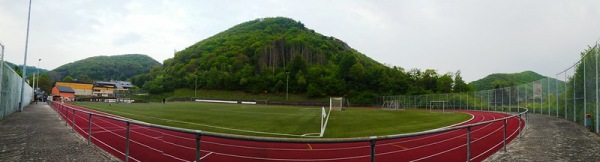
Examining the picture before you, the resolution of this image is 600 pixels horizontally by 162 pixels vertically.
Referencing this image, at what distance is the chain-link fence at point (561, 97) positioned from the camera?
13.4 metres

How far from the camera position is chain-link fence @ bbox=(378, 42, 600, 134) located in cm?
1341

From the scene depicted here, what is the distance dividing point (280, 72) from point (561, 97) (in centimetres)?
9697

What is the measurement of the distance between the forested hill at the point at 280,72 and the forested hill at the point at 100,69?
89.8 ft

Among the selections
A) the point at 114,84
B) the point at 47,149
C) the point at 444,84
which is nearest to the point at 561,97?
the point at 47,149

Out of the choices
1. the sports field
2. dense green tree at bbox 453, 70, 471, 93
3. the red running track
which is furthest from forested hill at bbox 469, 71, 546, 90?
the red running track

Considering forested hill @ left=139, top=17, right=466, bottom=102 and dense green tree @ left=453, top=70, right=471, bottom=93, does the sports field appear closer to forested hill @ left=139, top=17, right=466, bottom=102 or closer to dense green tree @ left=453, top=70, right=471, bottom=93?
forested hill @ left=139, top=17, right=466, bottom=102

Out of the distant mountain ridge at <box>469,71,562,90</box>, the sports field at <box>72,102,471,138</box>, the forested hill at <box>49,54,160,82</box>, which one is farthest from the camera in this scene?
the forested hill at <box>49,54,160,82</box>

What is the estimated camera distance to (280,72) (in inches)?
4505

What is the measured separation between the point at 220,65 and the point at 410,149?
116908mm

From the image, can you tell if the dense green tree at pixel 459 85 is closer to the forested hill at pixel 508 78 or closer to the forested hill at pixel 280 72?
the forested hill at pixel 280 72

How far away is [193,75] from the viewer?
111438 millimetres

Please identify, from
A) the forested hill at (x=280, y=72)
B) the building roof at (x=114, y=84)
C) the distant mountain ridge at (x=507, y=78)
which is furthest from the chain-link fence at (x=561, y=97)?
the building roof at (x=114, y=84)

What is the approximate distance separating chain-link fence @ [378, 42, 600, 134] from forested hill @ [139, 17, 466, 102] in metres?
46.9

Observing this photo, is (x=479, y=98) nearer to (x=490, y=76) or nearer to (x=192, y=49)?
(x=490, y=76)
